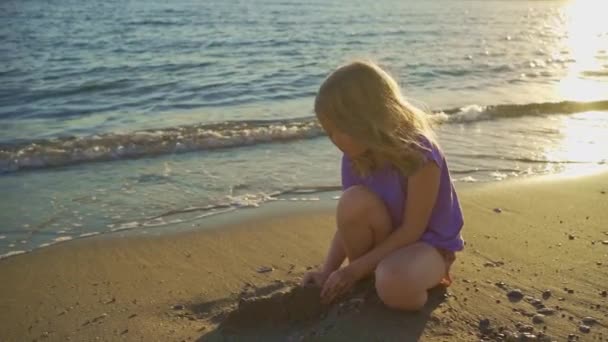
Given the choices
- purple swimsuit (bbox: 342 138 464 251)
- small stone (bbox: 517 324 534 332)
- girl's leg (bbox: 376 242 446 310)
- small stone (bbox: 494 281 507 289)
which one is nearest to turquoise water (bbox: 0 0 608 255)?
purple swimsuit (bbox: 342 138 464 251)

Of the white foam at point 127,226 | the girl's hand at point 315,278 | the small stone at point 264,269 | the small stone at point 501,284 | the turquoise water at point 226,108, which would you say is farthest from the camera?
the turquoise water at point 226,108

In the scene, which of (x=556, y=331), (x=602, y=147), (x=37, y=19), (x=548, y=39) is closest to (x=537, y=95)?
(x=602, y=147)

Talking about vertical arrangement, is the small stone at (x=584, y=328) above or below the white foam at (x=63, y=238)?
above

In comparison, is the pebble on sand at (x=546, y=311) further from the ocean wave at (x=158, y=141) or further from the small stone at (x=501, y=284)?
the ocean wave at (x=158, y=141)

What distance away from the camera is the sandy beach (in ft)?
9.66

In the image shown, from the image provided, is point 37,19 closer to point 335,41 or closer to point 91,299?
point 335,41

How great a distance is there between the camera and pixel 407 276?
9.61 feet

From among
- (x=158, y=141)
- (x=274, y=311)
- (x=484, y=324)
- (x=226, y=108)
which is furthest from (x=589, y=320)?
(x=226, y=108)

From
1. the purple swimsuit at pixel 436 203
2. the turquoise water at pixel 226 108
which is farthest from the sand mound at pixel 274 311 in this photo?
the turquoise water at pixel 226 108

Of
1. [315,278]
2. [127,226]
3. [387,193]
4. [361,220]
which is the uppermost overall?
[387,193]

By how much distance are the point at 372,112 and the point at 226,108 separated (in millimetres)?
6765

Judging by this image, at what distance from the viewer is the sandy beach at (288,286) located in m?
2.95

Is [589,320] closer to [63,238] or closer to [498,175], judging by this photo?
[498,175]

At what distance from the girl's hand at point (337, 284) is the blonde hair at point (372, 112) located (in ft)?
1.66
